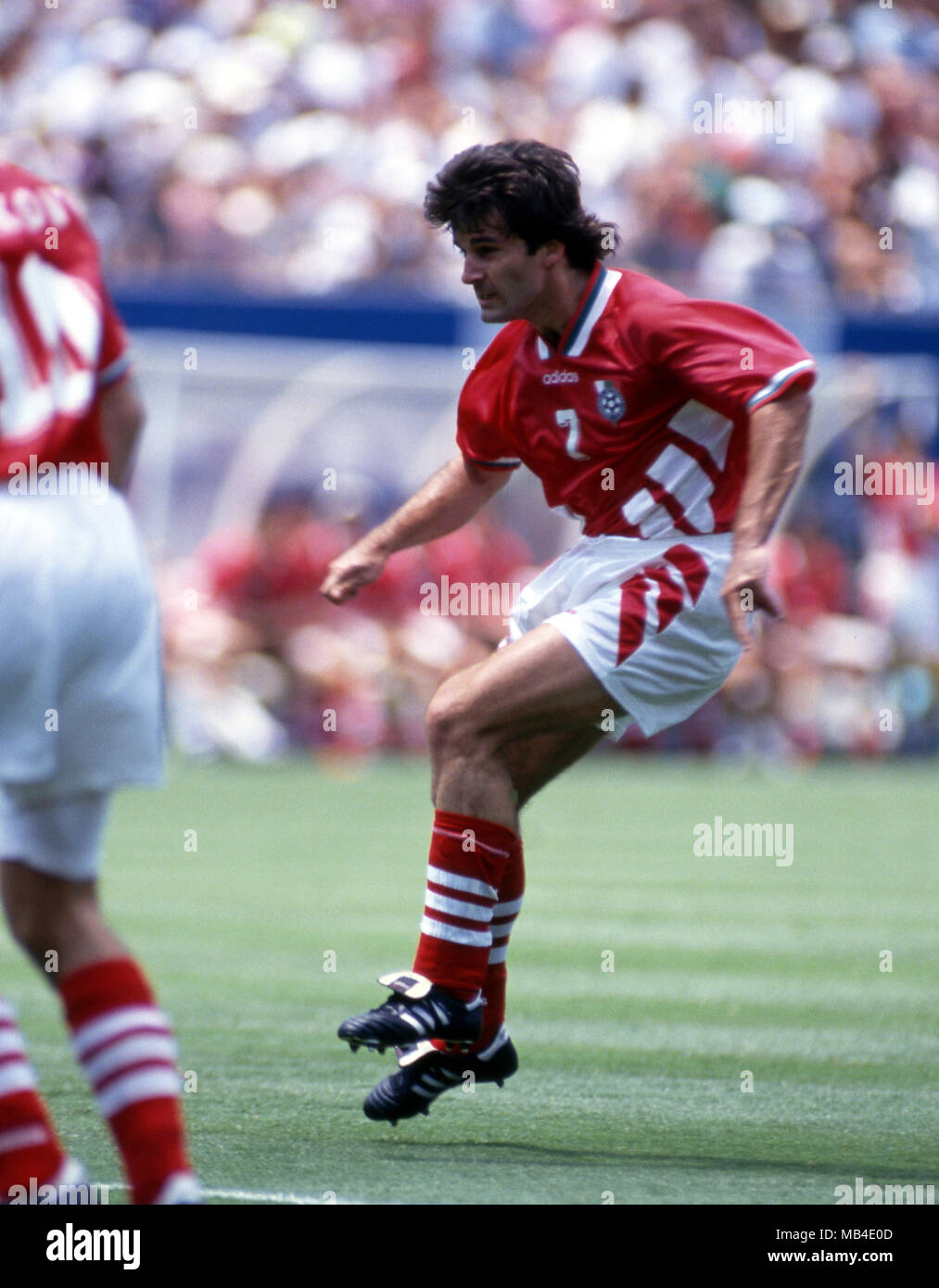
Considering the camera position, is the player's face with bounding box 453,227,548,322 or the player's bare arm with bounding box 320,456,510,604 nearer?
the player's face with bounding box 453,227,548,322

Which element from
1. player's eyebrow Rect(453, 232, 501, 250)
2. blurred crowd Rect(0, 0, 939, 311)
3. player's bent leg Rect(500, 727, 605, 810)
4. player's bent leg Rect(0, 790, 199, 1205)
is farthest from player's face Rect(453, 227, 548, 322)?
blurred crowd Rect(0, 0, 939, 311)

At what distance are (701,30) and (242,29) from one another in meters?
4.65

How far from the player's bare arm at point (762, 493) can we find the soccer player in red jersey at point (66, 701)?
1.55 metres

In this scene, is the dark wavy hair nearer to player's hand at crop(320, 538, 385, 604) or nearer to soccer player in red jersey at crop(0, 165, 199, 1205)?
player's hand at crop(320, 538, 385, 604)

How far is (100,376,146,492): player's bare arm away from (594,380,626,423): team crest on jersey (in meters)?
1.54

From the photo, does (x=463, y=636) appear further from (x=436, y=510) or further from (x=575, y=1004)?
(x=436, y=510)

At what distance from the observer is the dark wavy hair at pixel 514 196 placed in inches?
186

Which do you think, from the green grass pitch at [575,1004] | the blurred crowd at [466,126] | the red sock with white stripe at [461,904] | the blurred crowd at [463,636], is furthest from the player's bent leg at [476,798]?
the blurred crowd at [466,126]

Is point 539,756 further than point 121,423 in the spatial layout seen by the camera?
Yes

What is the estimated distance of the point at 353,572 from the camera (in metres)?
5.13

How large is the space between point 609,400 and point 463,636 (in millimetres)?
12244

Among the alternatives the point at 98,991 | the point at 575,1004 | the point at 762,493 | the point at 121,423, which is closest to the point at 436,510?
the point at 762,493

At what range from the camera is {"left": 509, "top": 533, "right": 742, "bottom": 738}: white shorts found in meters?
4.63

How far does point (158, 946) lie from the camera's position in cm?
747
